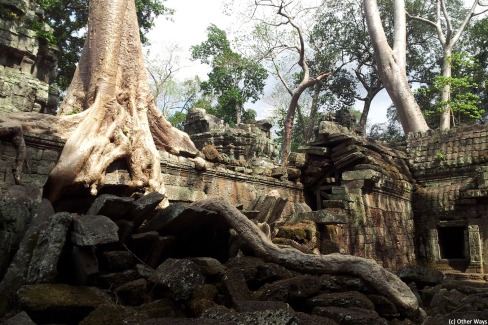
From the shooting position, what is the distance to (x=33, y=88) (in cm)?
1121

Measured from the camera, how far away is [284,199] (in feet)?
23.3

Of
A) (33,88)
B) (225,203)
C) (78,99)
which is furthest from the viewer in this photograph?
(33,88)

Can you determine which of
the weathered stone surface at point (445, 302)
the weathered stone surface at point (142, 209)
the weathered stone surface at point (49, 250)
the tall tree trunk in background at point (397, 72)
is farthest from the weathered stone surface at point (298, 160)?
the weathered stone surface at point (49, 250)

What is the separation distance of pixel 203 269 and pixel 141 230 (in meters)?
0.62

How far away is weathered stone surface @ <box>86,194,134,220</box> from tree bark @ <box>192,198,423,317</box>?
74cm

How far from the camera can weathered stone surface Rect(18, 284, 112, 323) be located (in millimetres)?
2291

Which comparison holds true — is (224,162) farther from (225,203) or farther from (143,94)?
(225,203)

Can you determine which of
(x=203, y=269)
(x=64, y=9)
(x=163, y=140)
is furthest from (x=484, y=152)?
(x=64, y=9)

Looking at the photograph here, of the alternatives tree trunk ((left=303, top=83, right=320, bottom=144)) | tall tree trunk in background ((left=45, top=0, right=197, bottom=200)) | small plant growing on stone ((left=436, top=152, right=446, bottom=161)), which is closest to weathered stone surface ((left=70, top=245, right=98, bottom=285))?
tall tree trunk in background ((left=45, top=0, right=197, bottom=200))

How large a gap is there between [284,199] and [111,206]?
14.2ft

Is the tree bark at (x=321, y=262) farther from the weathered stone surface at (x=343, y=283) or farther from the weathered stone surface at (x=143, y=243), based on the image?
the weathered stone surface at (x=143, y=243)

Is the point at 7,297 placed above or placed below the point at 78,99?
below

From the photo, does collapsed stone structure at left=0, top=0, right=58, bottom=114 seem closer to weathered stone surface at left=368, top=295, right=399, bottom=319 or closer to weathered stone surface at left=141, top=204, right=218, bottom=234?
weathered stone surface at left=141, top=204, right=218, bottom=234

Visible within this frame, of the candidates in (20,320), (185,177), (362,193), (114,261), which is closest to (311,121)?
(362,193)
